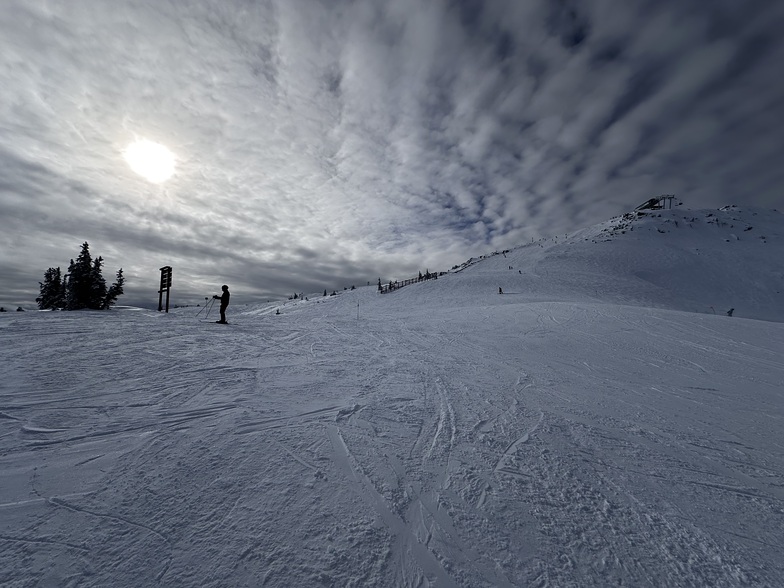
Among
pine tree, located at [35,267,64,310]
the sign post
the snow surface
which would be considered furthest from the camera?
pine tree, located at [35,267,64,310]

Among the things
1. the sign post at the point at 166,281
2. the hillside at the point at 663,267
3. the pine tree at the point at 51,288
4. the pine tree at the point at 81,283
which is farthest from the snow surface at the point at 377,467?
the pine tree at the point at 51,288

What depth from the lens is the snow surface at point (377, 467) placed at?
265cm

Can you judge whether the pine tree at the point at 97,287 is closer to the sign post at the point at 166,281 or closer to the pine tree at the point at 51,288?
the pine tree at the point at 51,288

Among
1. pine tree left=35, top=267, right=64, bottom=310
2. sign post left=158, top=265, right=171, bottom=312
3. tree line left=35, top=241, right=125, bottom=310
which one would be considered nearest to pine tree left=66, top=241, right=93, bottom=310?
tree line left=35, top=241, right=125, bottom=310

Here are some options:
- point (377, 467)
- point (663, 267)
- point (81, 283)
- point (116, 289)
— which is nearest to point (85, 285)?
A: point (81, 283)

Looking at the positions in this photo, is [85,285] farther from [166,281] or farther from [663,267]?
[663,267]

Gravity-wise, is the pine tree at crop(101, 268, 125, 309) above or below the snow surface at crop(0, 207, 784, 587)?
above

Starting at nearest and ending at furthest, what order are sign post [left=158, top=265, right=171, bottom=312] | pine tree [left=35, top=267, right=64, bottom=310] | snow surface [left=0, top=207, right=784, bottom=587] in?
1. snow surface [left=0, top=207, right=784, bottom=587]
2. sign post [left=158, top=265, right=171, bottom=312]
3. pine tree [left=35, top=267, right=64, bottom=310]

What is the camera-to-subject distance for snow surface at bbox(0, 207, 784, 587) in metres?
2.65

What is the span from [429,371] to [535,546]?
5.23 metres

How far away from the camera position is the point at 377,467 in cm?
389

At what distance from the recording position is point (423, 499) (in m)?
3.42

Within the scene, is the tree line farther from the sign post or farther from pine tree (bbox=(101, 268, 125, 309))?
the sign post

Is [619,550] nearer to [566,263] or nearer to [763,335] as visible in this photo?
[763,335]
